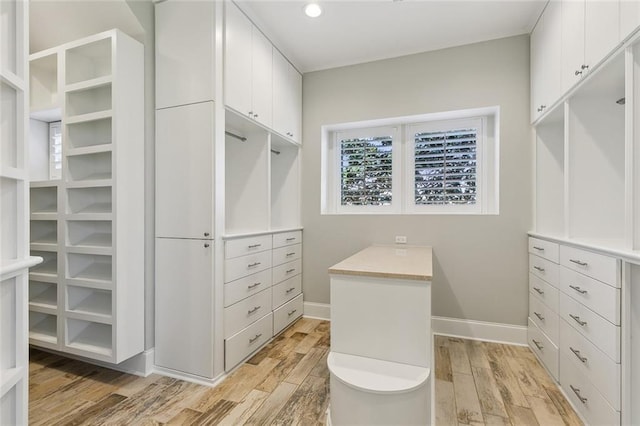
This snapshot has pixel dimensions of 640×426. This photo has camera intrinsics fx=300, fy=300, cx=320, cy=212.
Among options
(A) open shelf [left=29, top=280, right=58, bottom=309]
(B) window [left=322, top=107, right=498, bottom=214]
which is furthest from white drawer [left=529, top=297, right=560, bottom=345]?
(A) open shelf [left=29, top=280, right=58, bottom=309]

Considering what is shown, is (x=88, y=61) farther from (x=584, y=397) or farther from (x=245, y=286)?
(x=584, y=397)

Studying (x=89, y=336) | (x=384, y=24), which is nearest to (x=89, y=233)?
(x=89, y=336)

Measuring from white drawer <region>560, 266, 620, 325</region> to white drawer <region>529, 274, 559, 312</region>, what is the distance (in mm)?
153

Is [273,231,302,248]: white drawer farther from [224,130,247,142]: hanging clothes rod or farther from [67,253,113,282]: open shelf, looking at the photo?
[67,253,113,282]: open shelf

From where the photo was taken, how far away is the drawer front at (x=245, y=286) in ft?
7.16

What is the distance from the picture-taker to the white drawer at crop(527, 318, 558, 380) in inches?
80.4

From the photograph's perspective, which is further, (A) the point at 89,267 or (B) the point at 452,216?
(B) the point at 452,216

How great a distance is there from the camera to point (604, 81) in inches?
67.5

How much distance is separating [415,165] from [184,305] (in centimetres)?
253

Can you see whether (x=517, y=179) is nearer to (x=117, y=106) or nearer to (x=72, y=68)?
(x=117, y=106)

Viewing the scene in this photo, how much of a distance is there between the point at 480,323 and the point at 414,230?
3.39ft

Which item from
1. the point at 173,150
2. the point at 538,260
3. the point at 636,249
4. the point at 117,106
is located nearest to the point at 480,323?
the point at 538,260

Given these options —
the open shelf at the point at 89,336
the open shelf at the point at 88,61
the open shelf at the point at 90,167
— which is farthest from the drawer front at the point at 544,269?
the open shelf at the point at 88,61

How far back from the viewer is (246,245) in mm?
2373
